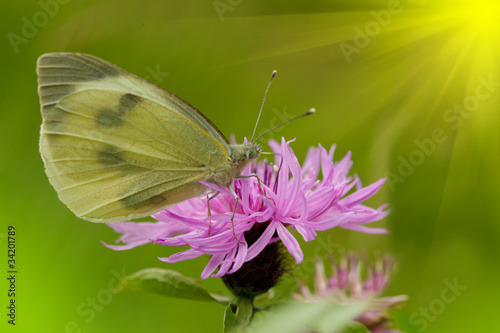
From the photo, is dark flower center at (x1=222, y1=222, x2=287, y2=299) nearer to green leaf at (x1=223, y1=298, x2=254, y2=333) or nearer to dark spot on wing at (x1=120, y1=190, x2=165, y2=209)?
green leaf at (x1=223, y1=298, x2=254, y2=333)

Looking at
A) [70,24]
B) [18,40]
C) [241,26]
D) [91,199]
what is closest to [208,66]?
[241,26]

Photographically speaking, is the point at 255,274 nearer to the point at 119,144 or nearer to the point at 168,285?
the point at 168,285

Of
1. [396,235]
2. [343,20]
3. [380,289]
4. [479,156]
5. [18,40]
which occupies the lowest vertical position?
[380,289]

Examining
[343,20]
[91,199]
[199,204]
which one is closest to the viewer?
[91,199]

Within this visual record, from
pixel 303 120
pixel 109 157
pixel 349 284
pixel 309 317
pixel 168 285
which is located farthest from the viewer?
pixel 303 120

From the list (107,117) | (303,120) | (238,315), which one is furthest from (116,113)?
(303,120)

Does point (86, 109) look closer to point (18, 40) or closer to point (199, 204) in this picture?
point (199, 204)

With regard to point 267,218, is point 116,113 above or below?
above

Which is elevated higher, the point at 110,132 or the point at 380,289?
the point at 110,132
